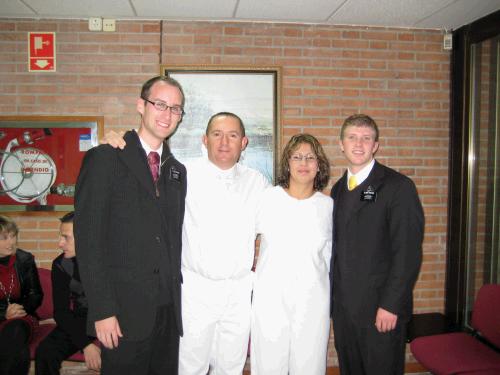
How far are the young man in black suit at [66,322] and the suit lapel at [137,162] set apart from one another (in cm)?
114

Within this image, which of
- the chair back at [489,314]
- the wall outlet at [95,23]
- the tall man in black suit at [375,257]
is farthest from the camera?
the wall outlet at [95,23]

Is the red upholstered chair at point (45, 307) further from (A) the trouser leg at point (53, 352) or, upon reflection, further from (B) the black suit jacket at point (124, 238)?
(B) the black suit jacket at point (124, 238)

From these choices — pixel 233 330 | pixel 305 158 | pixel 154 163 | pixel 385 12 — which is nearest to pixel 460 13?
pixel 385 12

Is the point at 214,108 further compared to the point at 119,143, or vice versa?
the point at 214,108

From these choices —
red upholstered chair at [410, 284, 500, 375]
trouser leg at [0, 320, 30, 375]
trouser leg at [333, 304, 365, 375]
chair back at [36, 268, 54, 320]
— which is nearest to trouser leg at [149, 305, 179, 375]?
trouser leg at [333, 304, 365, 375]

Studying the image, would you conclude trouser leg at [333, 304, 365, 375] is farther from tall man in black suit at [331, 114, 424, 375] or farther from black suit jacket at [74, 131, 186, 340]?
black suit jacket at [74, 131, 186, 340]

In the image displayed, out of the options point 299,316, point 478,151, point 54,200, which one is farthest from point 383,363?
point 54,200

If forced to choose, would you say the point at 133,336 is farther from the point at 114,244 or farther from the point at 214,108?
the point at 214,108

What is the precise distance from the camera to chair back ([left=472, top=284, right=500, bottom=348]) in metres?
2.48

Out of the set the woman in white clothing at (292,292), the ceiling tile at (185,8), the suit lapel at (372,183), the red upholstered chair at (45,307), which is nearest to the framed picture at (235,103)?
the ceiling tile at (185,8)

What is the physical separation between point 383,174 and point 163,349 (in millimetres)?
1562

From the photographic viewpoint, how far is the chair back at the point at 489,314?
2479 millimetres

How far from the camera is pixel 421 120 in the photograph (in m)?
3.33

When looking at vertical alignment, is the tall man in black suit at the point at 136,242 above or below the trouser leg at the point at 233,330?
above
